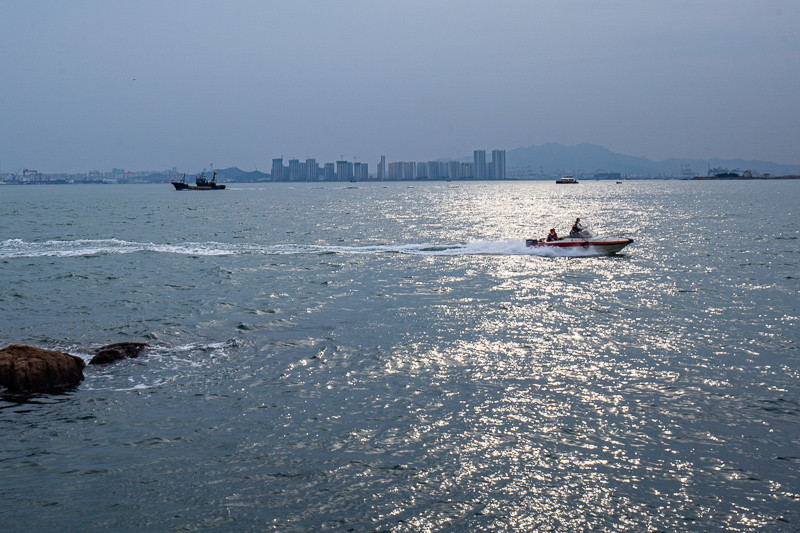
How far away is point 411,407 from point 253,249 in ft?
145

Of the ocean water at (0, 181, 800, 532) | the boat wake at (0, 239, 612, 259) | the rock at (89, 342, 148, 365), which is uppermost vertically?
the boat wake at (0, 239, 612, 259)

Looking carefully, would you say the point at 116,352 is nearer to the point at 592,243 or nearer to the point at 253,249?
the point at 253,249

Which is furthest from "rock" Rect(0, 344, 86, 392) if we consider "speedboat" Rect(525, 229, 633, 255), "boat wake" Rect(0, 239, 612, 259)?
"speedboat" Rect(525, 229, 633, 255)

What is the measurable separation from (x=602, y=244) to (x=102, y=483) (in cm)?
4627

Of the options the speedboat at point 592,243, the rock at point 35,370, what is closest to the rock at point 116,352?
the rock at point 35,370

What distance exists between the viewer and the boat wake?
56031 mm

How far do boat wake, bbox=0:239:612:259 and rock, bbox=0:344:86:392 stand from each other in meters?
36.5

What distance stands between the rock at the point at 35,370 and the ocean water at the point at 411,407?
77 cm

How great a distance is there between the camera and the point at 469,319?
30.1 m

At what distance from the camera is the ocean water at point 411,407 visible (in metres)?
13.1

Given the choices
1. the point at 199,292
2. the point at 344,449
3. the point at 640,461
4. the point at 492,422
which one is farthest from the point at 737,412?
the point at 199,292

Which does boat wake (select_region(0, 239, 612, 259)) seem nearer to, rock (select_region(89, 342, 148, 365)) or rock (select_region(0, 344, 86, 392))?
rock (select_region(89, 342, 148, 365))

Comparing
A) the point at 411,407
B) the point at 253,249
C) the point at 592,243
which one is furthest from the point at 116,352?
the point at 592,243

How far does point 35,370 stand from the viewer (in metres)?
20.2
